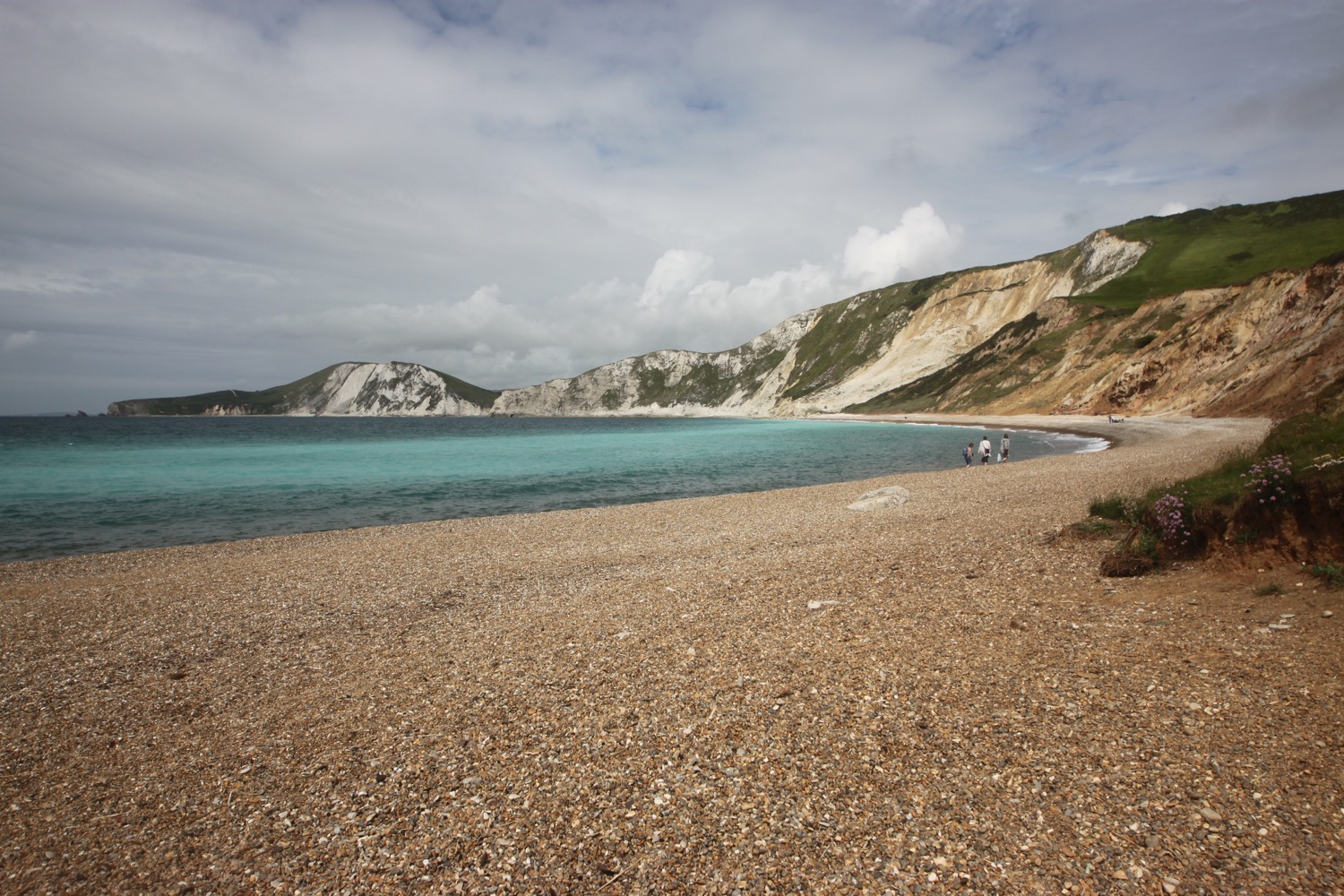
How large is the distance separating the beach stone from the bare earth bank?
26.0 ft

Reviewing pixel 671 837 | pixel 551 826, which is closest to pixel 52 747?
pixel 551 826

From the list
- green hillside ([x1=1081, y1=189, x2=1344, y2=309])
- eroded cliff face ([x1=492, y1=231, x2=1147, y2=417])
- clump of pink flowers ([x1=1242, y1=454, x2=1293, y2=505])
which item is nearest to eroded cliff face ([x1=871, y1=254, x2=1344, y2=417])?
clump of pink flowers ([x1=1242, y1=454, x2=1293, y2=505])

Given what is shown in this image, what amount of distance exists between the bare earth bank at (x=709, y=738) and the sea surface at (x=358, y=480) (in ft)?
46.7

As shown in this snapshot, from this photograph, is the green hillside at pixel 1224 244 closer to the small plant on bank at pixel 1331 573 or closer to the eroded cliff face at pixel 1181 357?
the eroded cliff face at pixel 1181 357

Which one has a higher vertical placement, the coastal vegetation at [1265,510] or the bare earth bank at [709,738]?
the coastal vegetation at [1265,510]

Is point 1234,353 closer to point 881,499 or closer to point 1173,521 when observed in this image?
point 881,499

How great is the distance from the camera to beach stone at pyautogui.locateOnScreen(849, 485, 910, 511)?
20.2 m

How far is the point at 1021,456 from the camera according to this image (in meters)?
40.0

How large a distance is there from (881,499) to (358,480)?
33355mm

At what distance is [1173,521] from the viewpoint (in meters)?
9.69

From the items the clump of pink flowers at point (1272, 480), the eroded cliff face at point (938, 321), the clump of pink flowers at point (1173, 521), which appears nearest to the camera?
the clump of pink flowers at point (1272, 480)

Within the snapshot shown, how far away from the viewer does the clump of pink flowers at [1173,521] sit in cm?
962

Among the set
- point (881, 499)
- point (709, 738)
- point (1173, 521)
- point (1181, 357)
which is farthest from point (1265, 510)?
point (1181, 357)

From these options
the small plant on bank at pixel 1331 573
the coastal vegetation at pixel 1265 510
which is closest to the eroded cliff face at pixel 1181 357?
the coastal vegetation at pixel 1265 510
